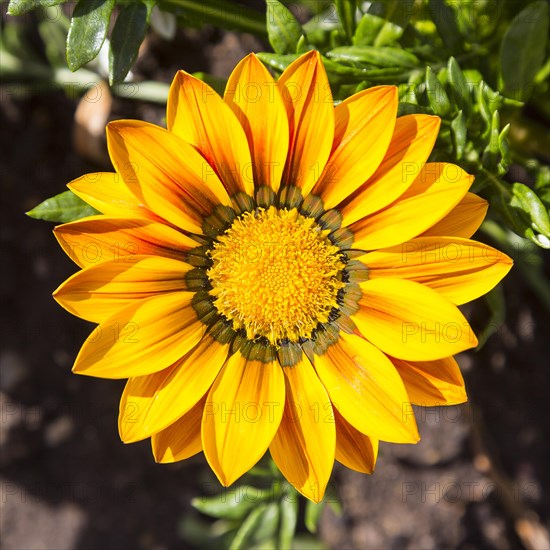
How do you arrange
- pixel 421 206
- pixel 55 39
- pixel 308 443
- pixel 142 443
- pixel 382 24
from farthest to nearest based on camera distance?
pixel 142 443, pixel 55 39, pixel 382 24, pixel 308 443, pixel 421 206

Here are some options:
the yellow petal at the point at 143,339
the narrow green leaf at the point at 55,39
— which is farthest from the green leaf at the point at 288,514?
the narrow green leaf at the point at 55,39

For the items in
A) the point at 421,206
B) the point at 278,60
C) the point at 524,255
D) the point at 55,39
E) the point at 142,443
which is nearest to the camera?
the point at 421,206

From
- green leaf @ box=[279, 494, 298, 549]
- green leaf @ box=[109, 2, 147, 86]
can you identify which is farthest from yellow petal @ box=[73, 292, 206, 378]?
green leaf @ box=[279, 494, 298, 549]

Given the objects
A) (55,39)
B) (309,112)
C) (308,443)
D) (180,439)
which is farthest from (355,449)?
(55,39)

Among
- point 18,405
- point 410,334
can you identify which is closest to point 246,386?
point 410,334

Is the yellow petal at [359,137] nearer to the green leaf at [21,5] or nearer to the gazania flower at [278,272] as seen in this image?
the gazania flower at [278,272]

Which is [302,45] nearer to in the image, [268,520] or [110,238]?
[110,238]

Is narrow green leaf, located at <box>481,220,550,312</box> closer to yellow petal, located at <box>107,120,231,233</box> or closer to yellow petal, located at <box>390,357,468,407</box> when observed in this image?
yellow petal, located at <box>390,357,468,407</box>
